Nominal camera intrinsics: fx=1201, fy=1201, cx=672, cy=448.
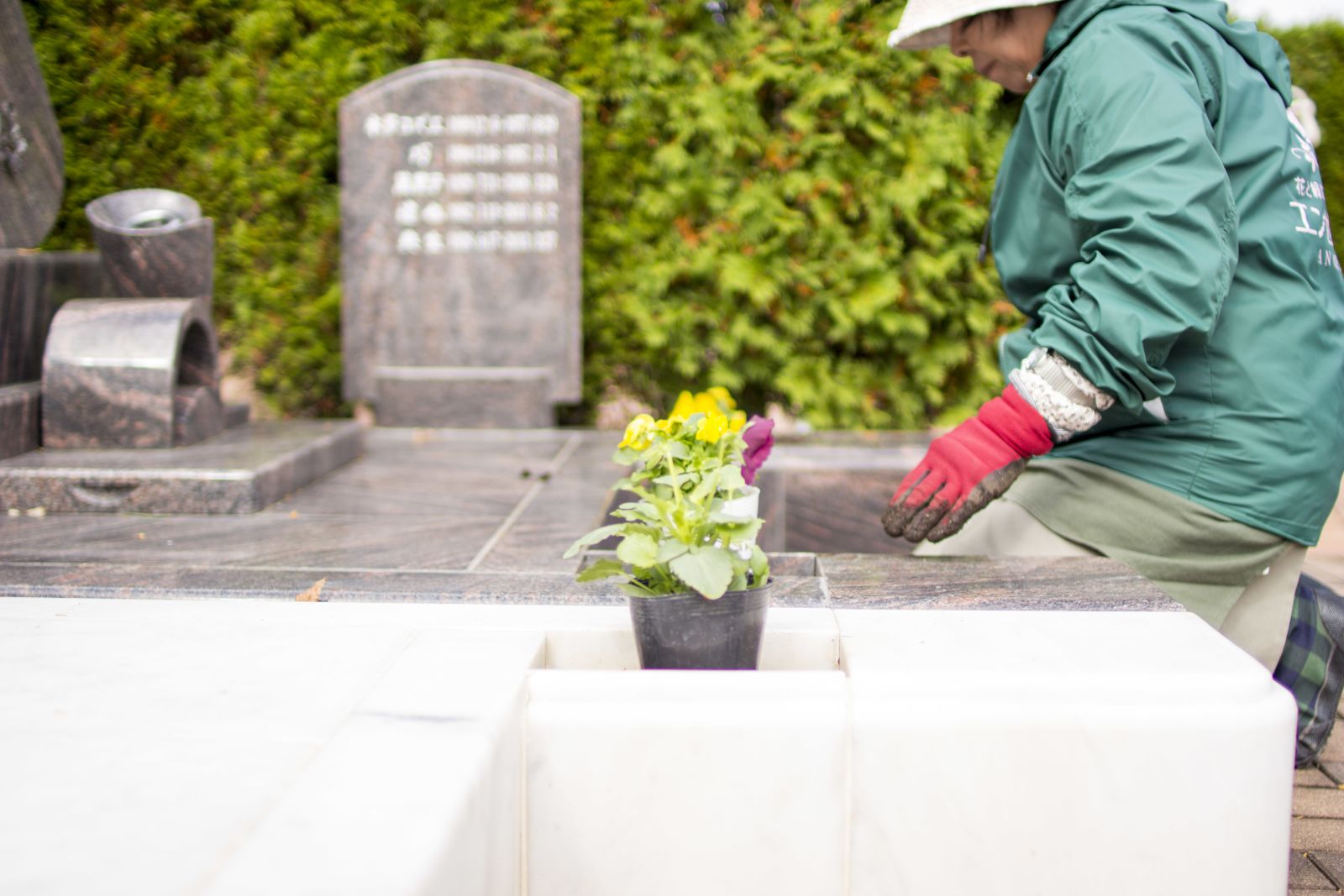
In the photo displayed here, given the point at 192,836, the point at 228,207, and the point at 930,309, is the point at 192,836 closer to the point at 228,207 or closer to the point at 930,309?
the point at 930,309

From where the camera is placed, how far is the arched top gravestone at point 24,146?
370 centimetres

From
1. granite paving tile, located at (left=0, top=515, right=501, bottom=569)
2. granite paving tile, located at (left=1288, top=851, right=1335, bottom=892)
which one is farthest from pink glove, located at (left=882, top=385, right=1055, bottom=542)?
granite paving tile, located at (left=0, top=515, right=501, bottom=569)

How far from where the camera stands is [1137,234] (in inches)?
76.0

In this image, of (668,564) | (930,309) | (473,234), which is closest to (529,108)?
(473,234)

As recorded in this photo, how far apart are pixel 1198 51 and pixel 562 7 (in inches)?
157

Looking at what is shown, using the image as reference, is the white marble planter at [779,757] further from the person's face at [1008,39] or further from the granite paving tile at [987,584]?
the person's face at [1008,39]

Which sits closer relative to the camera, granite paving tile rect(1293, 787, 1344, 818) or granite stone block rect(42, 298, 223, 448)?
granite paving tile rect(1293, 787, 1344, 818)

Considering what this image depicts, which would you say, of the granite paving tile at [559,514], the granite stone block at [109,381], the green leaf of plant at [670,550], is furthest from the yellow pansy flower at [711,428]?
the granite stone block at [109,381]

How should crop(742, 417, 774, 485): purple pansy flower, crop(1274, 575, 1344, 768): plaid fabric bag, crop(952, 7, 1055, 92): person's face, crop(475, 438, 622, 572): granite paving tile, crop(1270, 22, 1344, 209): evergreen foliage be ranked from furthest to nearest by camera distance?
→ 1. crop(1270, 22, 1344, 209): evergreen foliage
2. crop(475, 438, 622, 572): granite paving tile
3. crop(1274, 575, 1344, 768): plaid fabric bag
4. crop(952, 7, 1055, 92): person's face
5. crop(742, 417, 774, 485): purple pansy flower

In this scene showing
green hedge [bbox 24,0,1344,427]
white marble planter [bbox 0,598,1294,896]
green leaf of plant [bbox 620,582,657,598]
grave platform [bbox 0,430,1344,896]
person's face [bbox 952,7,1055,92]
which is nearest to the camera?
grave platform [bbox 0,430,1344,896]

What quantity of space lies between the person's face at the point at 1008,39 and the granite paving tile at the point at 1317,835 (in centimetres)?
157

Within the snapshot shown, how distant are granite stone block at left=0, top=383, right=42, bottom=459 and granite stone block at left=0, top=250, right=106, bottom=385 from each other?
0.16 m

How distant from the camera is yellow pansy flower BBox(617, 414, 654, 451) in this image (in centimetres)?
159

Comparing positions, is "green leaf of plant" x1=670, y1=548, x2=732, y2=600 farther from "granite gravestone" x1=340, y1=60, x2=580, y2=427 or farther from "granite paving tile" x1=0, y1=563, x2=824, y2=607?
"granite gravestone" x1=340, y1=60, x2=580, y2=427
